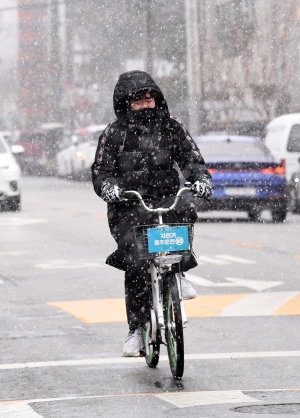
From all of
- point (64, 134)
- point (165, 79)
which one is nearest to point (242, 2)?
point (165, 79)

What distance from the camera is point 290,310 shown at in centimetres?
1051

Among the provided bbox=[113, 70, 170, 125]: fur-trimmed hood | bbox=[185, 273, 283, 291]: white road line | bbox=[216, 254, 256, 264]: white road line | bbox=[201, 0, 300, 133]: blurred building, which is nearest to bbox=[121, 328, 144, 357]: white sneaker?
bbox=[113, 70, 170, 125]: fur-trimmed hood

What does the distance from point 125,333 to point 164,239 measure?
2.13 meters

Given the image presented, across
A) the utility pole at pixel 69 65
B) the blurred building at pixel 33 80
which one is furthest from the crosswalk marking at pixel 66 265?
the blurred building at pixel 33 80

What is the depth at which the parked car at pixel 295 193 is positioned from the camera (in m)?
23.4

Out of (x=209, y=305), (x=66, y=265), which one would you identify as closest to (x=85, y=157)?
(x=66, y=265)

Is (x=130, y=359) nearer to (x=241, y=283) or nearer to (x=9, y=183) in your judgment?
(x=241, y=283)

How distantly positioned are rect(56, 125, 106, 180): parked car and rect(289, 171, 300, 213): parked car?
15.5 metres

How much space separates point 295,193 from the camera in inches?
936

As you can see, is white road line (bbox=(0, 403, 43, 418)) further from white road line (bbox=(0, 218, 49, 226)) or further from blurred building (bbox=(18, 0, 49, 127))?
blurred building (bbox=(18, 0, 49, 127))

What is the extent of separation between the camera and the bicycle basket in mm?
7480

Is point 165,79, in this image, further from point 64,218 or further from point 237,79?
point 64,218

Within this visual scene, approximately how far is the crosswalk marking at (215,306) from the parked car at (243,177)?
9622 mm

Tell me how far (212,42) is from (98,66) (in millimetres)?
23535
